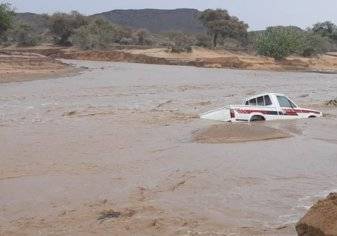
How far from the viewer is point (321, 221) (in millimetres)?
Result: 5773

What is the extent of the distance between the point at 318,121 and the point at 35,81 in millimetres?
23862

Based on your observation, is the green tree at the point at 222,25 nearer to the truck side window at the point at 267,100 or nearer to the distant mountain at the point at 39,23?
the distant mountain at the point at 39,23

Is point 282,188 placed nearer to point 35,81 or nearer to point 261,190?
point 261,190

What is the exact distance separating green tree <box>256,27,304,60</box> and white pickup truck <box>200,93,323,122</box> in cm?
5833

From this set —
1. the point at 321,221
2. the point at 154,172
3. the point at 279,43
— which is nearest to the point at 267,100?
the point at 154,172

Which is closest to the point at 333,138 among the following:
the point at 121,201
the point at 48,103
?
the point at 121,201

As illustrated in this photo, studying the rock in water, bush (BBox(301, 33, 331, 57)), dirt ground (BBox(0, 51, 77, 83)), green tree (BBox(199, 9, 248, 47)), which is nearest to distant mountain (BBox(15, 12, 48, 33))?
dirt ground (BBox(0, 51, 77, 83))

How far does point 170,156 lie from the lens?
13.3m

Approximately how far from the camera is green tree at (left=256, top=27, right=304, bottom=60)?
76.2 meters

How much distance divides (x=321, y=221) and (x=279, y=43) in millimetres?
72751

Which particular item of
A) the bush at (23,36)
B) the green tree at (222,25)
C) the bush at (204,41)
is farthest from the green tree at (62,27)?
the green tree at (222,25)

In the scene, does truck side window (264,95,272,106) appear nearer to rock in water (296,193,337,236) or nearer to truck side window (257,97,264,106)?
truck side window (257,97,264,106)

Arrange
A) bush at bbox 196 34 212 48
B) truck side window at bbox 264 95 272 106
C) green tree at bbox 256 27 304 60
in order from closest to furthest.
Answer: truck side window at bbox 264 95 272 106 → green tree at bbox 256 27 304 60 → bush at bbox 196 34 212 48

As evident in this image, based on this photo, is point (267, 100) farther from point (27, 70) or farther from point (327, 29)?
point (327, 29)
